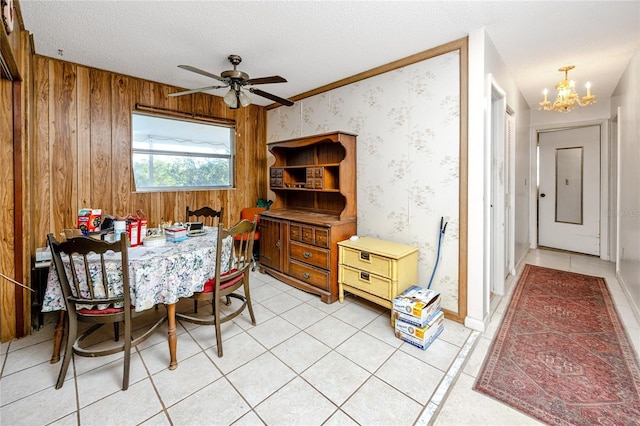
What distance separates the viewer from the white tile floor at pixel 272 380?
62.0 inches

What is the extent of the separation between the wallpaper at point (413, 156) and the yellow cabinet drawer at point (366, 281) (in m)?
0.48

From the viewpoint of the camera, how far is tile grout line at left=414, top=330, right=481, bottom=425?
1566mm

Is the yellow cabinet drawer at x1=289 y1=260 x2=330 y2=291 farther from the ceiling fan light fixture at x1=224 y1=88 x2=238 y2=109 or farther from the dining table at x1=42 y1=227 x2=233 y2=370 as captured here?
the ceiling fan light fixture at x1=224 y1=88 x2=238 y2=109

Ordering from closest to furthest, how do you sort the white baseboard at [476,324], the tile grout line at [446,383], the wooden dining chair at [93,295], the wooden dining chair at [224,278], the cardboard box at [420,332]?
1. the tile grout line at [446,383]
2. the wooden dining chair at [93,295]
3. the wooden dining chair at [224,278]
4. the cardboard box at [420,332]
5. the white baseboard at [476,324]

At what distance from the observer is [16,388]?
1768mm

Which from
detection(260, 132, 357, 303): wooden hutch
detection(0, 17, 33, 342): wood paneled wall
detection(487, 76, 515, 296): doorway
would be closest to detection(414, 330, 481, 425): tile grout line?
detection(487, 76, 515, 296): doorway

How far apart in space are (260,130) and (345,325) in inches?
132

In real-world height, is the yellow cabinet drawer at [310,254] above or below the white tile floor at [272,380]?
above

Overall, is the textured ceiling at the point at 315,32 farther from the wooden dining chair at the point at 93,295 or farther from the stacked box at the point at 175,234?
the wooden dining chair at the point at 93,295

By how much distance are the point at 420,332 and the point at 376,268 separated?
66cm

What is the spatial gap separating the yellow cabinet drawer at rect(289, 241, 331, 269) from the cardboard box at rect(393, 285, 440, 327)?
2.97 feet

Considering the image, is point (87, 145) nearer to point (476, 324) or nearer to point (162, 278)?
point (162, 278)

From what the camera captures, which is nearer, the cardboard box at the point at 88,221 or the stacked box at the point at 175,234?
the cardboard box at the point at 88,221

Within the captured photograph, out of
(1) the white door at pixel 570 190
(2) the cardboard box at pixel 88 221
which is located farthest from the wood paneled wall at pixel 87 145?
(1) the white door at pixel 570 190
